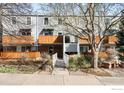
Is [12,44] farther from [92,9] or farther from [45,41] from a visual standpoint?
[92,9]

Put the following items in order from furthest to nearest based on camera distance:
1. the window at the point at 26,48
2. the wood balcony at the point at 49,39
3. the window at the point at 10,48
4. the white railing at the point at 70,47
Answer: the window at the point at 26,48
the window at the point at 10,48
the wood balcony at the point at 49,39
the white railing at the point at 70,47

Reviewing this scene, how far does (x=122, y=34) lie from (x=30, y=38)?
19993mm

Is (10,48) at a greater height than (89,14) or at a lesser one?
lesser

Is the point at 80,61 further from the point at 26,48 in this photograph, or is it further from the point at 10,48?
the point at 10,48

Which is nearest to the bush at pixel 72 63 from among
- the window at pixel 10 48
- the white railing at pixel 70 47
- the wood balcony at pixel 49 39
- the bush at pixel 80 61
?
the bush at pixel 80 61

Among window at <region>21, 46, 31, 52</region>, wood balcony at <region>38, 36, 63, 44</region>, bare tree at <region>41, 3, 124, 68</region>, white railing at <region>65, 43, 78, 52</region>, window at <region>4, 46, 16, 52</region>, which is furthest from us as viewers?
window at <region>21, 46, 31, 52</region>

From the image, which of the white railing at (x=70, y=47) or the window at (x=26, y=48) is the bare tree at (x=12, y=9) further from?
the window at (x=26, y=48)

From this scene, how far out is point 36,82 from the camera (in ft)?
49.1

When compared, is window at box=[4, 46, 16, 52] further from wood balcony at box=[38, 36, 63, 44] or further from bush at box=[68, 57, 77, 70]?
bush at box=[68, 57, 77, 70]

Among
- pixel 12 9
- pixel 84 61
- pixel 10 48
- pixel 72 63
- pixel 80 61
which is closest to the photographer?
pixel 72 63

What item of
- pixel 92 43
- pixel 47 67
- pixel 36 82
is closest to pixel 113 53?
pixel 92 43

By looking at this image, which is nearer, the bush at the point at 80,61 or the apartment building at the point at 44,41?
the bush at the point at 80,61

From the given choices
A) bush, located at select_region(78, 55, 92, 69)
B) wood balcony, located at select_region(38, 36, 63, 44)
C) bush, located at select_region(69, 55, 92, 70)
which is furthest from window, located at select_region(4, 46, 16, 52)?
bush, located at select_region(78, 55, 92, 69)

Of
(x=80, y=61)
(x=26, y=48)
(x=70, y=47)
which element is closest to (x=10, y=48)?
(x=26, y=48)
